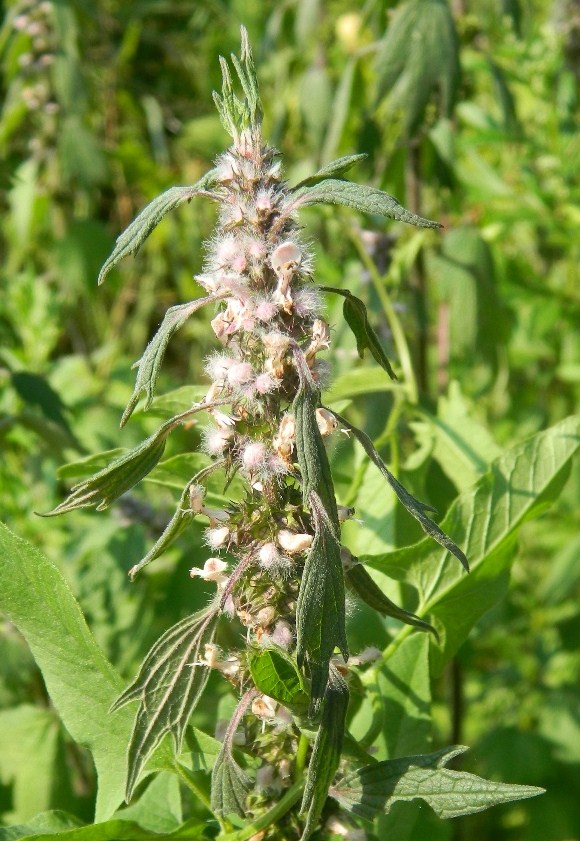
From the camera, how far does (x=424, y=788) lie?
0.54 metres

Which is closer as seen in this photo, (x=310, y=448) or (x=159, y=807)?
(x=310, y=448)

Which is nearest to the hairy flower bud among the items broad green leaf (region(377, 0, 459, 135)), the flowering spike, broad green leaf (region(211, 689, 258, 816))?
the flowering spike

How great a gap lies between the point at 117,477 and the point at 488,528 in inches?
12.0

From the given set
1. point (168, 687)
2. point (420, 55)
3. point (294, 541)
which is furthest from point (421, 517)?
point (420, 55)

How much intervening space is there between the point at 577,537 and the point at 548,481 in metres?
1.06

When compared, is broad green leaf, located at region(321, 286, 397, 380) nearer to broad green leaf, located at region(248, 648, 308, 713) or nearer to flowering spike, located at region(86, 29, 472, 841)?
flowering spike, located at region(86, 29, 472, 841)

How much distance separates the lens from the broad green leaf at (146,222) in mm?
508

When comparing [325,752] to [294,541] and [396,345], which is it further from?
[396,345]

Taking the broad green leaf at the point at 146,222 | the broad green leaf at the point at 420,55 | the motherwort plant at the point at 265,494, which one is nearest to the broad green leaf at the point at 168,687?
the motherwort plant at the point at 265,494

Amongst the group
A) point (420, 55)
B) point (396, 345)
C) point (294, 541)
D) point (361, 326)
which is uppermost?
point (420, 55)

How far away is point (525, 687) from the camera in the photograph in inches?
67.9

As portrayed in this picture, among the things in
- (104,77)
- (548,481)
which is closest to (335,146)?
(548,481)

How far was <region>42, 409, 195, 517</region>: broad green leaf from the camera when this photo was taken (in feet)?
1.73

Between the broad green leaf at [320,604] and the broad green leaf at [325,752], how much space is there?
0.06 ft
